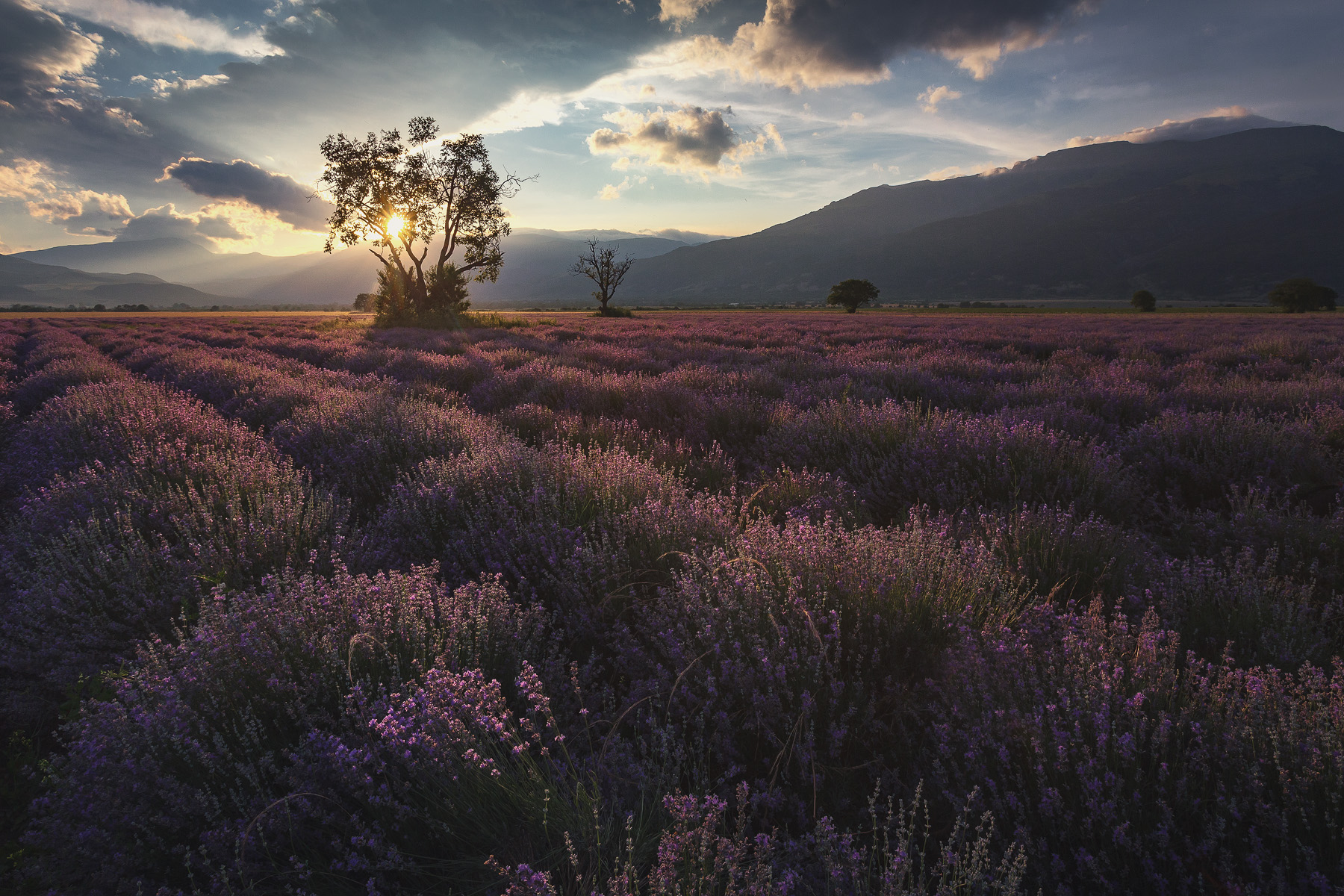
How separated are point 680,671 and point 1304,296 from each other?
2908 inches

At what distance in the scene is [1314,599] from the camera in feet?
8.01

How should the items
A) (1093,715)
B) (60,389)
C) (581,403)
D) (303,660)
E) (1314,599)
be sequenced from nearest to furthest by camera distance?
(1093,715), (303,660), (1314,599), (581,403), (60,389)

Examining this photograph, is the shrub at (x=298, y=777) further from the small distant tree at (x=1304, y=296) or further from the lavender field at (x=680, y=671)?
the small distant tree at (x=1304, y=296)

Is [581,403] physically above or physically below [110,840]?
above

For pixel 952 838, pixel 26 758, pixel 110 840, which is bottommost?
pixel 26 758

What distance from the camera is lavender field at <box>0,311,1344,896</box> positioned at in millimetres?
1353

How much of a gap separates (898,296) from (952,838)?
213m

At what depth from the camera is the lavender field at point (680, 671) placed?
1.35m

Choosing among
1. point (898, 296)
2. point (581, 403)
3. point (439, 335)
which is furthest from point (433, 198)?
point (898, 296)

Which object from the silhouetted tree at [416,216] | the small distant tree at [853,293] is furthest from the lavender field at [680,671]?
the small distant tree at [853,293]

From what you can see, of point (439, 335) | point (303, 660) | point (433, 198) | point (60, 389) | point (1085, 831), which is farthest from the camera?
point (433, 198)

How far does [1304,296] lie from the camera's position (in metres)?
49.1

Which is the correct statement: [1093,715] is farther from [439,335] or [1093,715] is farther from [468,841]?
[439,335]

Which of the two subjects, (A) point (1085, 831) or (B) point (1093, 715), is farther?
(B) point (1093, 715)
